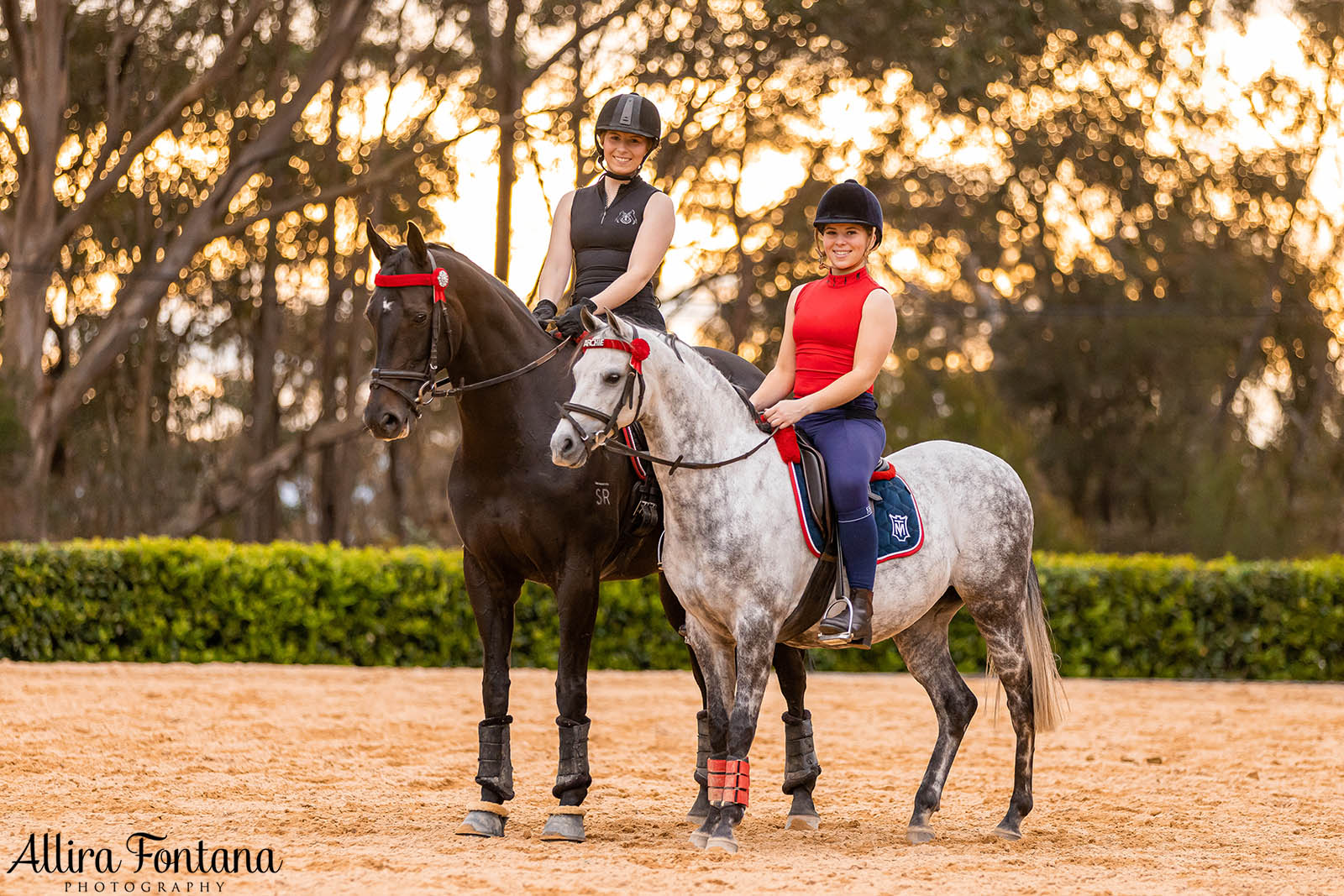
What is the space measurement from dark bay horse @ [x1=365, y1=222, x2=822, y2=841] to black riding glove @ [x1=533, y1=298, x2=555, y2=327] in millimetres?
60

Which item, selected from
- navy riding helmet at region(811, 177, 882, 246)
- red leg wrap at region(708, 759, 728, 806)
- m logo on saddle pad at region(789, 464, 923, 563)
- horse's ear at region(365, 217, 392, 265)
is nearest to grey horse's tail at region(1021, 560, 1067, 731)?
m logo on saddle pad at region(789, 464, 923, 563)

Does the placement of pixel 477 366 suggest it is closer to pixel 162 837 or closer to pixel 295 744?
pixel 162 837

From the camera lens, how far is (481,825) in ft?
17.7

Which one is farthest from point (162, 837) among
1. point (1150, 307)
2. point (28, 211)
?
point (1150, 307)

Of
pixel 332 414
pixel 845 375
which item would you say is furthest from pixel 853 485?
pixel 332 414

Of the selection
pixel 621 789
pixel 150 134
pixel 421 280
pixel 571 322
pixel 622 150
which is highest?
pixel 150 134

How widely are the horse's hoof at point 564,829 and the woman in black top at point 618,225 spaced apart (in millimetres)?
2074

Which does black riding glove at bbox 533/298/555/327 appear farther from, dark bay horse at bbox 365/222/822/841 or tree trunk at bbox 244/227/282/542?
tree trunk at bbox 244/227/282/542

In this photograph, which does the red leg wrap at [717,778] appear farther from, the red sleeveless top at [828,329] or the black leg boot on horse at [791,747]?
the red sleeveless top at [828,329]

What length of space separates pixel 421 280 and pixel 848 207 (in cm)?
176

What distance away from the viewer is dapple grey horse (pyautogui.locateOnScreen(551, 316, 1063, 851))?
490 centimetres

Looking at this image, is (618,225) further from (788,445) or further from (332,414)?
(332,414)

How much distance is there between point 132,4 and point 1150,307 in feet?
67.9

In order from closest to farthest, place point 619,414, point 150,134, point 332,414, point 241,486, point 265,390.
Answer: point 619,414 → point 150,134 → point 241,486 → point 332,414 → point 265,390
